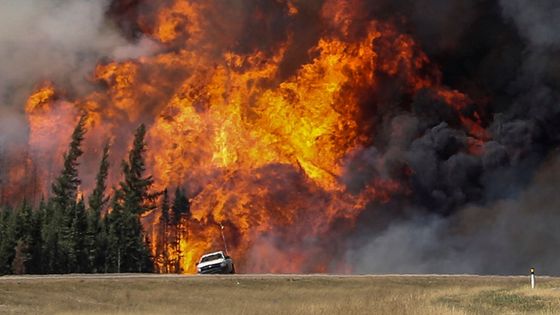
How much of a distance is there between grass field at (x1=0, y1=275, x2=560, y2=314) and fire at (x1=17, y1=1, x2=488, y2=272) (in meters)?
32.0

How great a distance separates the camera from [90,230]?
78.1 m

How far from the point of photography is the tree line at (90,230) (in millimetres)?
74062

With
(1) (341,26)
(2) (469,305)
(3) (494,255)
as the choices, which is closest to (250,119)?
(1) (341,26)

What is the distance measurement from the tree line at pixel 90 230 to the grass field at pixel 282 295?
33535mm

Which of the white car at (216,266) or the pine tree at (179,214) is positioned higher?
the pine tree at (179,214)

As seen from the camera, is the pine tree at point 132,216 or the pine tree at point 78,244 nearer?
the pine tree at point 78,244

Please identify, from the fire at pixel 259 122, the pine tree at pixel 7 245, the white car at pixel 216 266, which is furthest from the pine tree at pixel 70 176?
the white car at pixel 216 266

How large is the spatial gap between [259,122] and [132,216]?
1959 cm

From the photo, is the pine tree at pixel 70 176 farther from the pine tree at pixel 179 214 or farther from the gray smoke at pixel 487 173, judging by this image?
the gray smoke at pixel 487 173

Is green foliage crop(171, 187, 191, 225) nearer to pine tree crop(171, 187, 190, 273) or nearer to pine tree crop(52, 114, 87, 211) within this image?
pine tree crop(171, 187, 190, 273)

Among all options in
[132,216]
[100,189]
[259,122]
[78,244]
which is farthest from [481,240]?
[100,189]

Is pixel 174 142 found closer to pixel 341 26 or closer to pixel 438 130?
pixel 341 26

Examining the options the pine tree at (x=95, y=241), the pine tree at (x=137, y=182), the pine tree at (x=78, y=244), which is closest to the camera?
the pine tree at (x=78, y=244)

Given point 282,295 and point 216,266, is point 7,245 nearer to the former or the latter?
point 216,266
